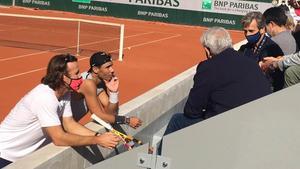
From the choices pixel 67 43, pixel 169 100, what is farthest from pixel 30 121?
pixel 67 43

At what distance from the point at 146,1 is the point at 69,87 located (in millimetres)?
30156

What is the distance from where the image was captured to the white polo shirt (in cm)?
442

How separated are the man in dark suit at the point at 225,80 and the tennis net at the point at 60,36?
12.4 m

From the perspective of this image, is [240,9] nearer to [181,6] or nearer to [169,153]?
[181,6]

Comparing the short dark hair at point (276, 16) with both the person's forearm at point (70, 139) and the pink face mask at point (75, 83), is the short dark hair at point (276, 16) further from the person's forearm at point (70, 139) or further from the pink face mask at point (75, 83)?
the person's forearm at point (70, 139)

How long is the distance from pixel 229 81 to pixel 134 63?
13.1 m

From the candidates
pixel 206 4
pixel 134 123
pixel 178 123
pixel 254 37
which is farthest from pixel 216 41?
pixel 206 4

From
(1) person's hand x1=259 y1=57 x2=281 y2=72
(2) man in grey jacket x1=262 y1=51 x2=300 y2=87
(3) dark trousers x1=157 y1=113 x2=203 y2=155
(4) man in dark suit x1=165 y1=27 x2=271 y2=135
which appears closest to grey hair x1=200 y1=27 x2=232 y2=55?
(4) man in dark suit x1=165 y1=27 x2=271 y2=135

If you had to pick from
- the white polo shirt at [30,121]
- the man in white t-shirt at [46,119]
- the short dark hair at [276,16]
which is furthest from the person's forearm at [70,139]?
the short dark hair at [276,16]

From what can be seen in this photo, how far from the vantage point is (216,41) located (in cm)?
458

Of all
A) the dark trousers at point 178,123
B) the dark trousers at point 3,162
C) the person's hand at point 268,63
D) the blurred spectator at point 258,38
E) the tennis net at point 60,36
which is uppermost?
the blurred spectator at point 258,38

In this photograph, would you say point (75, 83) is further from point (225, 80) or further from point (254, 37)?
point (254, 37)

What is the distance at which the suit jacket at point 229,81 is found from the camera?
4352 mm

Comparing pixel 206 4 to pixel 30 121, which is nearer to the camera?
pixel 30 121
